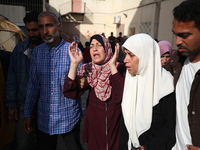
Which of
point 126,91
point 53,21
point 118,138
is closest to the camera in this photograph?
point 126,91

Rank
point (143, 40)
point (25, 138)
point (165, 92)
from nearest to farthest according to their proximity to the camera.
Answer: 1. point (165, 92)
2. point (143, 40)
3. point (25, 138)

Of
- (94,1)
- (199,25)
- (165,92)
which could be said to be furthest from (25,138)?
(94,1)

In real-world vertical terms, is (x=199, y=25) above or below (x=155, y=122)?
above

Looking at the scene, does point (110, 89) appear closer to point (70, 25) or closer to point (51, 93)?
point (51, 93)

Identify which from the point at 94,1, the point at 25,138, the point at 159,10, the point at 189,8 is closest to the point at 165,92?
the point at 189,8

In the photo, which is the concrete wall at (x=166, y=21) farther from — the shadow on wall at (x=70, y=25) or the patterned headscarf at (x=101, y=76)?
the patterned headscarf at (x=101, y=76)

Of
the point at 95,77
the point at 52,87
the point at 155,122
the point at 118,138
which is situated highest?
the point at 95,77

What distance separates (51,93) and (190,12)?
1.66 meters

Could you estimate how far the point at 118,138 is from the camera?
1.99 m

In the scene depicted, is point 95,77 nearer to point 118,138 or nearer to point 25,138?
point 118,138

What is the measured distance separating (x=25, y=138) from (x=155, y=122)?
5.98 feet

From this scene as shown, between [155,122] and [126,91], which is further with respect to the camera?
[126,91]

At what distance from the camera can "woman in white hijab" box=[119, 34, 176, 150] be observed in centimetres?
A: 150

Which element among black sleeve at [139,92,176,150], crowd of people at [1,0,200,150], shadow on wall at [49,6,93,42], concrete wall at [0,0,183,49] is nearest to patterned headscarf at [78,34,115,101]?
crowd of people at [1,0,200,150]
